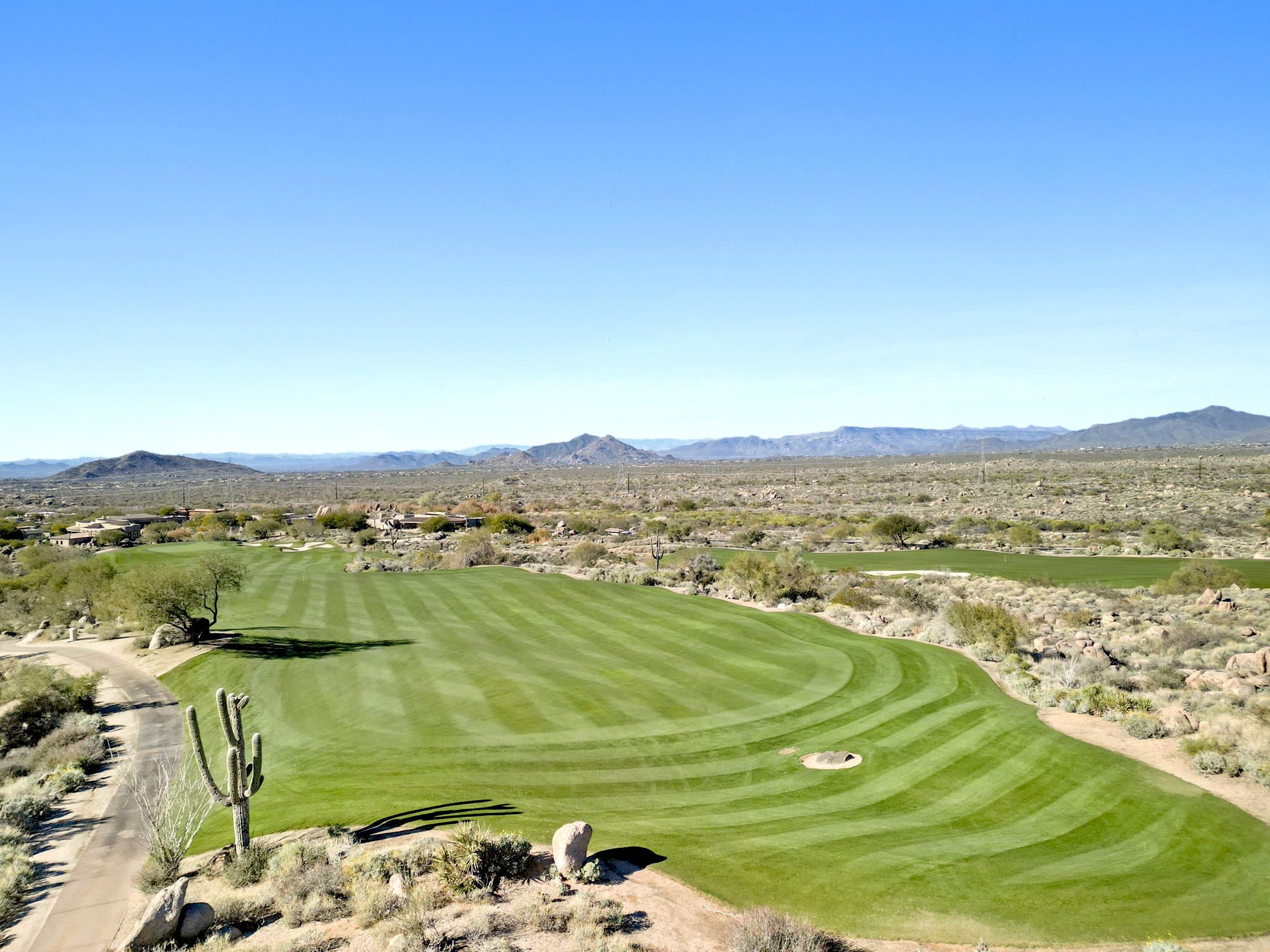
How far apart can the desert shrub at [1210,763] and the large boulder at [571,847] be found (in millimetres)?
14925

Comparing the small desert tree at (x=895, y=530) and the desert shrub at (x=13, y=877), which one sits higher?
the small desert tree at (x=895, y=530)

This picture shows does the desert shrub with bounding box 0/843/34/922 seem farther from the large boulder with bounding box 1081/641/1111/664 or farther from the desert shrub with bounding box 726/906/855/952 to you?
the large boulder with bounding box 1081/641/1111/664

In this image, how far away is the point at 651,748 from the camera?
65.5ft

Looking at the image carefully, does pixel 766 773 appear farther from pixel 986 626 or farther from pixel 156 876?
pixel 986 626

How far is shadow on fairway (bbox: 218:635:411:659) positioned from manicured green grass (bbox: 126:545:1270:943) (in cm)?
19

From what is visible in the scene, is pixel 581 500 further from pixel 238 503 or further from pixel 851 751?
pixel 851 751

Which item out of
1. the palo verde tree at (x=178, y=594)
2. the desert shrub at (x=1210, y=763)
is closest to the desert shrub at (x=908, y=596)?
the desert shrub at (x=1210, y=763)

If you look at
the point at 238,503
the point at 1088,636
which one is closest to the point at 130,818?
the point at 1088,636

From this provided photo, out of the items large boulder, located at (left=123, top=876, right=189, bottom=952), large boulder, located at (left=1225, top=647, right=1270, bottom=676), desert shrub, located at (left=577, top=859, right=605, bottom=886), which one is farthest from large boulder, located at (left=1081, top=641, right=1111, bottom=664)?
large boulder, located at (left=123, top=876, right=189, bottom=952)

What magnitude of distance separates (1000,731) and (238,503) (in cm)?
13895

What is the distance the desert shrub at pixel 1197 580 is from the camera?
39312mm

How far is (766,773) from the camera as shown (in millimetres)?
18172

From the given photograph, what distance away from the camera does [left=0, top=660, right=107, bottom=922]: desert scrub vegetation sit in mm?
15930

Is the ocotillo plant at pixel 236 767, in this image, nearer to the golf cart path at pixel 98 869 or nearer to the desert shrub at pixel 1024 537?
the golf cart path at pixel 98 869
